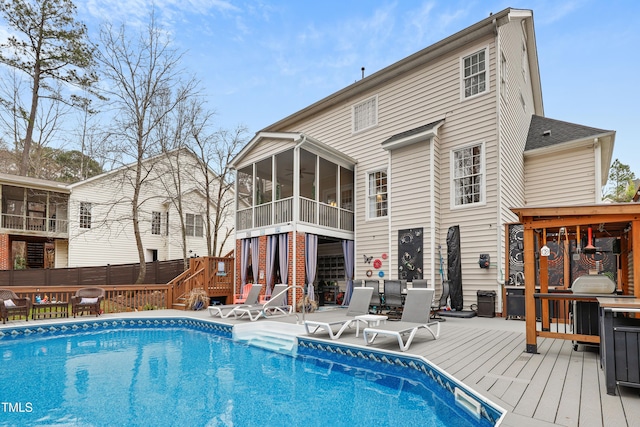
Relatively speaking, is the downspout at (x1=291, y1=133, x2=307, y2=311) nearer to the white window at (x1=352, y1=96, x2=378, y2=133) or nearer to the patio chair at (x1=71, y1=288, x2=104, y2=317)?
Answer: the white window at (x1=352, y1=96, x2=378, y2=133)

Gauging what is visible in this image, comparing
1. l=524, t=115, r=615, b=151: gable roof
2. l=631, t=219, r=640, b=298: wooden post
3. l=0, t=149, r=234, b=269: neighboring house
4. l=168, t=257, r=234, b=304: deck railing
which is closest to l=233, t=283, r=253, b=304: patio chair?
l=168, t=257, r=234, b=304: deck railing

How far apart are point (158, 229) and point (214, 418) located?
20191 mm

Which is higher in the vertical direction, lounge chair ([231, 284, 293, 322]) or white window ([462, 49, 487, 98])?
white window ([462, 49, 487, 98])

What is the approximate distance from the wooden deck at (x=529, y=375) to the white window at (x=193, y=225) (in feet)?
55.9

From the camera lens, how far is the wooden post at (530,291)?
568cm

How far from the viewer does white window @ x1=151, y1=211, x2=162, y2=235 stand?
22312 mm

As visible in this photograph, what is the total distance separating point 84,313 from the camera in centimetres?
1200

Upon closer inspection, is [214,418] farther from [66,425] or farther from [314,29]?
[314,29]

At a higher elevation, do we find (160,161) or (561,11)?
(561,11)

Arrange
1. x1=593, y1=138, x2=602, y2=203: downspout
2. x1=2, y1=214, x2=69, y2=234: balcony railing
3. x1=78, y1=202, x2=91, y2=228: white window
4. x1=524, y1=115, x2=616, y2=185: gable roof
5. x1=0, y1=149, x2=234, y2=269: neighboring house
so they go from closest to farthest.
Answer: x1=593, y1=138, x2=602, y2=203: downspout
x1=524, y1=115, x2=616, y2=185: gable roof
x1=2, y1=214, x2=69, y2=234: balcony railing
x1=0, y1=149, x2=234, y2=269: neighboring house
x1=78, y1=202, x2=91, y2=228: white window

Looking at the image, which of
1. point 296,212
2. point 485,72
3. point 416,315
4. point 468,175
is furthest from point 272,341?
point 485,72

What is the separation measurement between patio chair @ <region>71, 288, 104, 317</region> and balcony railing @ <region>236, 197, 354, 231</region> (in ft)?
16.7

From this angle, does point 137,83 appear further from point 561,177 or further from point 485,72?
point 561,177

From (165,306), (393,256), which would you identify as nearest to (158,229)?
(165,306)
